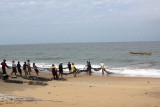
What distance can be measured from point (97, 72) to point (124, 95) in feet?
38.6

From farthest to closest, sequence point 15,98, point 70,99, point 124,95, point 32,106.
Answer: point 124,95
point 70,99
point 15,98
point 32,106

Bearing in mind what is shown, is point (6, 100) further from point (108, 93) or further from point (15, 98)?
point (108, 93)

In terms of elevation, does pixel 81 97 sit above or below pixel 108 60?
above

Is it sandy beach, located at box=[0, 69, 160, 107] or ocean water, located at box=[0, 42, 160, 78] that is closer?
sandy beach, located at box=[0, 69, 160, 107]

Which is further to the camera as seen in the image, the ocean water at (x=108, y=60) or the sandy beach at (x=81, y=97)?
the ocean water at (x=108, y=60)

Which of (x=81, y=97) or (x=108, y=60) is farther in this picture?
(x=108, y=60)

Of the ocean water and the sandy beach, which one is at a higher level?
the sandy beach

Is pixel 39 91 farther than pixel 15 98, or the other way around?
pixel 39 91

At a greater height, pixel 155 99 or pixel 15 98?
pixel 15 98

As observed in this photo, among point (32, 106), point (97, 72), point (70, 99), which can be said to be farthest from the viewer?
point (97, 72)

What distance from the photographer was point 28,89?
11430 mm

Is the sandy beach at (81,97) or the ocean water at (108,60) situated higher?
the sandy beach at (81,97)

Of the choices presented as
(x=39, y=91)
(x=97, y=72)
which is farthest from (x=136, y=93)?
(x=97, y=72)

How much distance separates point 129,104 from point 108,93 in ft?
8.00
